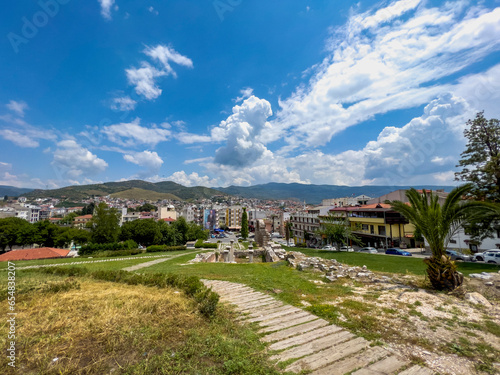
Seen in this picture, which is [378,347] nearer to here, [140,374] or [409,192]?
[140,374]

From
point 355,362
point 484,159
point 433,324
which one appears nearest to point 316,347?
point 355,362

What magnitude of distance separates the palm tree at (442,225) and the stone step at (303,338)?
5.92 metres

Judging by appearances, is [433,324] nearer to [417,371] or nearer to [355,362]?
[417,371]

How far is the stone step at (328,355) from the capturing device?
10.7ft

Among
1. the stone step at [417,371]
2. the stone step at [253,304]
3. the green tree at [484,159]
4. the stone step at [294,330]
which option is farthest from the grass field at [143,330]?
the green tree at [484,159]

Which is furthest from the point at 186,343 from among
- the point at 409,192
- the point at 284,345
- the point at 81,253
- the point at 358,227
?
the point at 358,227

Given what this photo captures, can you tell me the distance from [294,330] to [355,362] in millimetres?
1270

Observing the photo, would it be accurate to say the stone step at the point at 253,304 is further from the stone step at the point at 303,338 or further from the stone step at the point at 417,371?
the stone step at the point at 417,371

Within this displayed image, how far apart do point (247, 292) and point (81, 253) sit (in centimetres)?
2773

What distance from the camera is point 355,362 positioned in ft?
11.2

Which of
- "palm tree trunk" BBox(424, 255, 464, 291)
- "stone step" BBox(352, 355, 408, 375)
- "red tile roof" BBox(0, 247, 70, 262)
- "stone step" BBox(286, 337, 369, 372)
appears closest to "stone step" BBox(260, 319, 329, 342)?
"stone step" BBox(286, 337, 369, 372)

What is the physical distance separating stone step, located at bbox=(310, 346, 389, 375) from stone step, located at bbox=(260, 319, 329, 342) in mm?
1019

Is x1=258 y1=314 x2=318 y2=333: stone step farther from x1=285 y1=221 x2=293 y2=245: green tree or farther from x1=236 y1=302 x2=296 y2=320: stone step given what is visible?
x1=285 y1=221 x2=293 y2=245: green tree

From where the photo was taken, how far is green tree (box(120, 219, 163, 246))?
1526 inches
